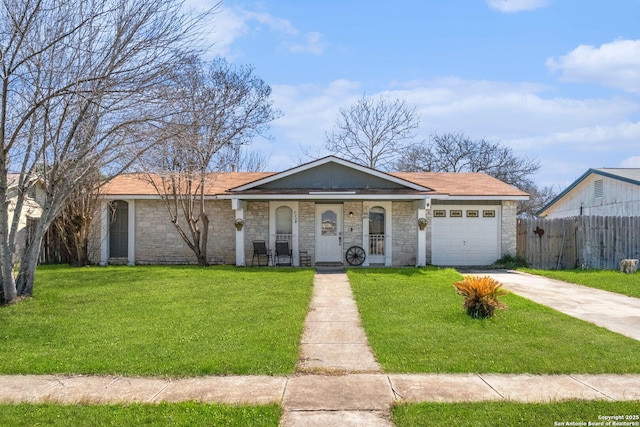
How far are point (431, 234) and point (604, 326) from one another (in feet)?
31.8

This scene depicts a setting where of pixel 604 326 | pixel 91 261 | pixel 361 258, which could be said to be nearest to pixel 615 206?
pixel 361 258

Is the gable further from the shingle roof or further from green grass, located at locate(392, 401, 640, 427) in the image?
green grass, located at locate(392, 401, 640, 427)

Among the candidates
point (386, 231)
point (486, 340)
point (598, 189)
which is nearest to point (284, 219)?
point (386, 231)

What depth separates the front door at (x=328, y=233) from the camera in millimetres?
17000

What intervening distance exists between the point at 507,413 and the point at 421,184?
14644 mm

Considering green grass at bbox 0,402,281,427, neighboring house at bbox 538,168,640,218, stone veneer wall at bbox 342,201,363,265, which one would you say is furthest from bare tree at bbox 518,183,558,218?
green grass at bbox 0,402,281,427

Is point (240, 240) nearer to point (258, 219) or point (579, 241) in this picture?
point (258, 219)

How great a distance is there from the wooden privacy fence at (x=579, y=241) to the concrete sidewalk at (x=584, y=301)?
310 centimetres

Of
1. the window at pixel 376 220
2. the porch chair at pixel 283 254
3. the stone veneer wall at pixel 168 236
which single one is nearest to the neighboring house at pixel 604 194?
the window at pixel 376 220

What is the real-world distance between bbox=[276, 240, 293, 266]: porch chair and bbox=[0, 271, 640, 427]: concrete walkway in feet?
34.9

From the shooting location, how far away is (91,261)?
17.5m

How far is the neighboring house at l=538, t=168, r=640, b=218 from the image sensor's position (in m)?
18.7

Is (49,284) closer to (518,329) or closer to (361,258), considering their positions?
(361,258)

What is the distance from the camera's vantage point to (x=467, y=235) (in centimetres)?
1725
